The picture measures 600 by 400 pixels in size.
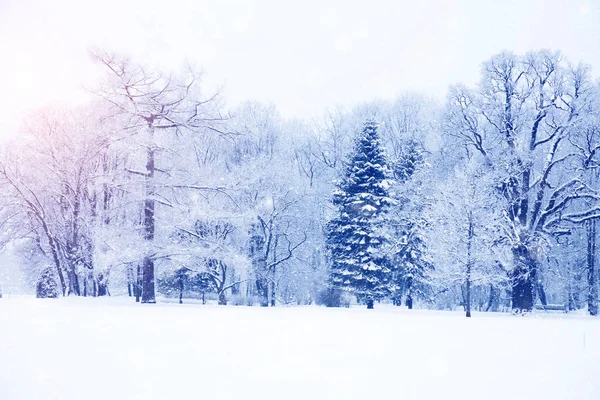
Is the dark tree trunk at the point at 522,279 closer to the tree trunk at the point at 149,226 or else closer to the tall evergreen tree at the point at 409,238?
the tall evergreen tree at the point at 409,238

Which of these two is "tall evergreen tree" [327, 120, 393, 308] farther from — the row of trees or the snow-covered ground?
the snow-covered ground

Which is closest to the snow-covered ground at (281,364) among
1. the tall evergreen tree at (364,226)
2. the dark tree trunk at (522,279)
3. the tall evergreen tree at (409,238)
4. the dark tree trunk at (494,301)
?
the dark tree trunk at (522,279)

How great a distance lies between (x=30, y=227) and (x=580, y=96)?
30.4m

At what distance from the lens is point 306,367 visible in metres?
5.20

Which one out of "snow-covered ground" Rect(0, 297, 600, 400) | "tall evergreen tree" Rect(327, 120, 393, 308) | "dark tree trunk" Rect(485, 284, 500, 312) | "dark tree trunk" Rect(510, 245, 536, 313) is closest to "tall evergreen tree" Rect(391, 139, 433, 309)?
"tall evergreen tree" Rect(327, 120, 393, 308)

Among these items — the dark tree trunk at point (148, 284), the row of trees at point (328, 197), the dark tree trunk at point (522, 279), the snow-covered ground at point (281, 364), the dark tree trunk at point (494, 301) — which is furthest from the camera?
the dark tree trunk at point (494, 301)

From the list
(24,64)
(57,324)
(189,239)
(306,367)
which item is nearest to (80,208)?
(189,239)

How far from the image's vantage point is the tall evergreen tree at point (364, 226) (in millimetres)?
26812

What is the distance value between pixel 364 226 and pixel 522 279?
9.59 meters

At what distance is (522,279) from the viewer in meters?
20.5

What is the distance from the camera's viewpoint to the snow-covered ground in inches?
171

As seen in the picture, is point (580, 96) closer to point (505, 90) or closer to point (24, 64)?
point (505, 90)

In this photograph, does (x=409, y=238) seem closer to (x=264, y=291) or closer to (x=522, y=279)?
(x=522, y=279)

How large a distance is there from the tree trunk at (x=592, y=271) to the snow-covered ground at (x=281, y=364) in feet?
61.6
